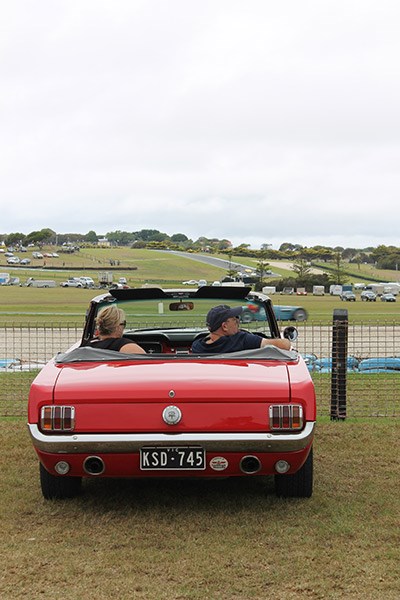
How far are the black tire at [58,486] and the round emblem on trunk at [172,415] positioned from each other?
106cm

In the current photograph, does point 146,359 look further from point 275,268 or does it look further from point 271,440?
point 275,268

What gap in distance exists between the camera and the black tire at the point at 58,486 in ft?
18.3

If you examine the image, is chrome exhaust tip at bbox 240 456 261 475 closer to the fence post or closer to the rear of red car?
the rear of red car

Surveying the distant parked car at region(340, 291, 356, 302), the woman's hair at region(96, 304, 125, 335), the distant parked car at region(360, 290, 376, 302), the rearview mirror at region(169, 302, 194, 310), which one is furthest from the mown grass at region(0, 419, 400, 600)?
the distant parked car at region(360, 290, 376, 302)

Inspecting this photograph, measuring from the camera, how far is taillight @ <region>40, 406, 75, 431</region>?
16.4 ft

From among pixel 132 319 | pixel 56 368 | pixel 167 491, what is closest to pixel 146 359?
pixel 56 368

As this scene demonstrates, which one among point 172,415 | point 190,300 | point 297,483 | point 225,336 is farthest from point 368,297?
point 172,415

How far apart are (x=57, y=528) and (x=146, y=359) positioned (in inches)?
49.5

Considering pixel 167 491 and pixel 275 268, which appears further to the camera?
pixel 275 268

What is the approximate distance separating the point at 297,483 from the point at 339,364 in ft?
11.1

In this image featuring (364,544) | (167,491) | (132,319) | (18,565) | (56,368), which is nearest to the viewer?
(18,565)

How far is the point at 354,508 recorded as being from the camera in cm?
552

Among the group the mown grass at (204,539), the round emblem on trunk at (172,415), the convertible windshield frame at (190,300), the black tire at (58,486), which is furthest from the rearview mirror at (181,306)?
the round emblem on trunk at (172,415)

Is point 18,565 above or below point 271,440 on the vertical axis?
below
